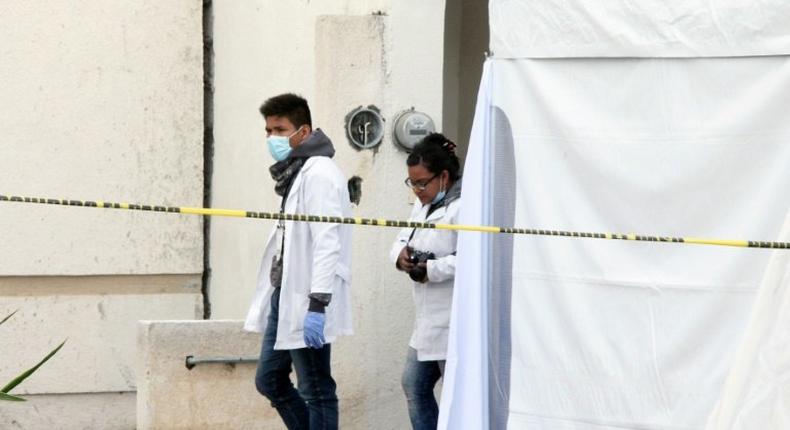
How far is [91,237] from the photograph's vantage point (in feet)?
27.5

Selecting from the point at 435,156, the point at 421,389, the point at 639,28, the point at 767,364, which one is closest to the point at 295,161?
the point at 435,156

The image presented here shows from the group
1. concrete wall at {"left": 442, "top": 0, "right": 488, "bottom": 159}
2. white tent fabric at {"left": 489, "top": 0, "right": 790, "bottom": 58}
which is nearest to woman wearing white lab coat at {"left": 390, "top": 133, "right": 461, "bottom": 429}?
white tent fabric at {"left": 489, "top": 0, "right": 790, "bottom": 58}

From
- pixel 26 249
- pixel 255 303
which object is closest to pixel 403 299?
pixel 255 303

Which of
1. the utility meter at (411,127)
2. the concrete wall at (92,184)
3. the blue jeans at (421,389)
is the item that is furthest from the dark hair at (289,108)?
the concrete wall at (92,184)

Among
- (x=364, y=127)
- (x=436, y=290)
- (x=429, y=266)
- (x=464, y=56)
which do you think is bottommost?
(x=436, y=290)

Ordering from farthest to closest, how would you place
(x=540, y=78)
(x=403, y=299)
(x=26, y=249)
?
(x=26, y=249) → (x=403, y=299) → (x=540, y=78)

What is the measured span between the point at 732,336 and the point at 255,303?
2163 millimetres

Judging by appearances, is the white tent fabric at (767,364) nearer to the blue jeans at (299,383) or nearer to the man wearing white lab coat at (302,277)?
the man wearing white lab coat at (302,277)

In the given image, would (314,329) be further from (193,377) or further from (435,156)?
(193,377)

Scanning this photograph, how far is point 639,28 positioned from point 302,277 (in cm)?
179

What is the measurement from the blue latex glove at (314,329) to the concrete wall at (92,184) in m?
2.15

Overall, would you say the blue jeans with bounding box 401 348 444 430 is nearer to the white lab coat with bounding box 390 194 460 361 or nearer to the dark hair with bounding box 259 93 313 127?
the white lab coat with bounding box 390 194 460 361

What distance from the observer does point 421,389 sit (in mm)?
6941

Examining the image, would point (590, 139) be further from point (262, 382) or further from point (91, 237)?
point (91, 237)
